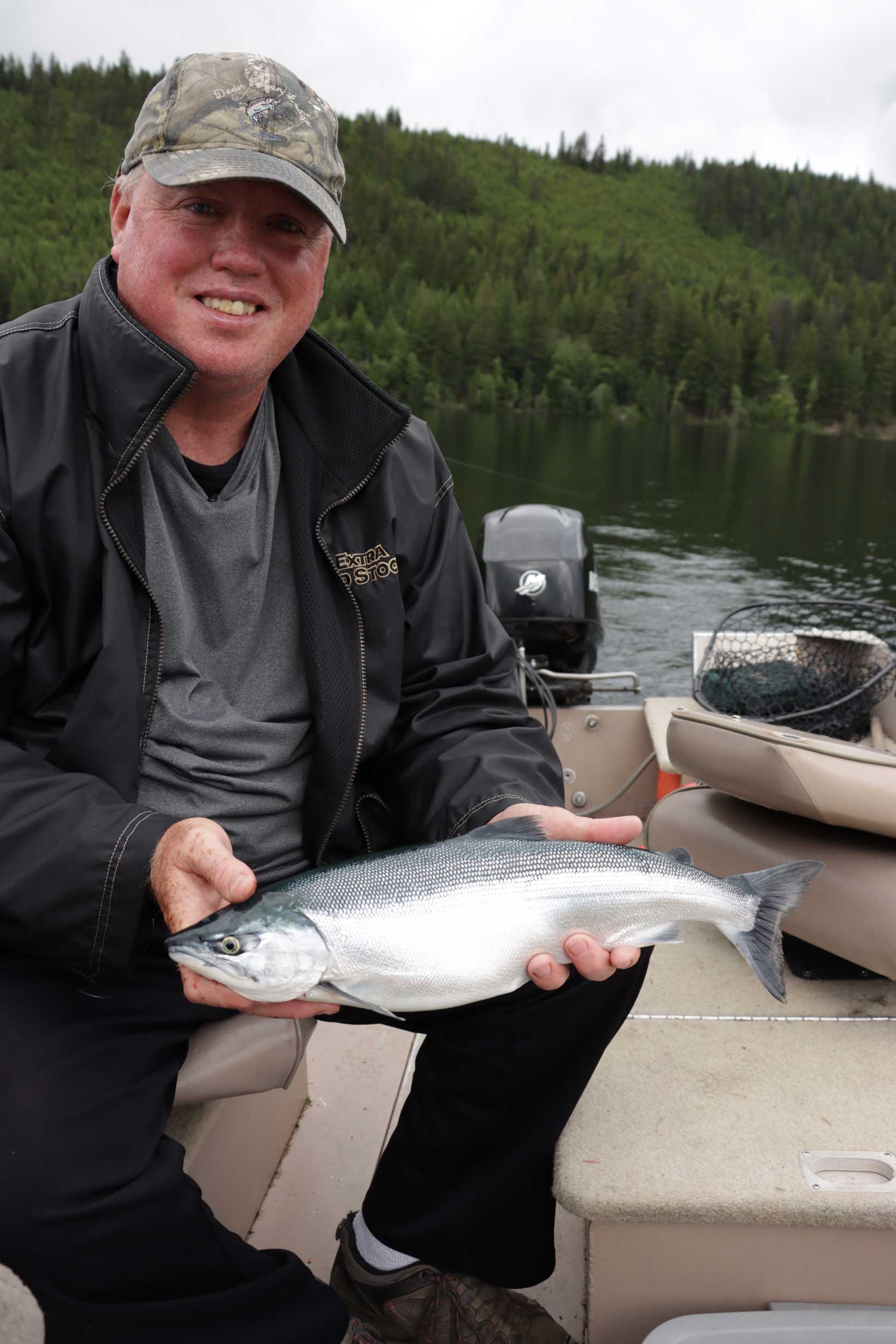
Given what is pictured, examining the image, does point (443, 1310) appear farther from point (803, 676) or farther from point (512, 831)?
point (803, 676)

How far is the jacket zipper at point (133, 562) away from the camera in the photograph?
1929 millimetres

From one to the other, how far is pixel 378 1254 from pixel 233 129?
7.21ft

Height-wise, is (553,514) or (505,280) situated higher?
(505,280)

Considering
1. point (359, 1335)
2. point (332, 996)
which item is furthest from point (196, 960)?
point (359, 1335)

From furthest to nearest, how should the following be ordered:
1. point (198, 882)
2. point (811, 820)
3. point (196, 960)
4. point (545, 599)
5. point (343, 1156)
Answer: point (545, 599) → point (343, 1156) → point (811, 820) → point (198, 882) → point (196, 960)

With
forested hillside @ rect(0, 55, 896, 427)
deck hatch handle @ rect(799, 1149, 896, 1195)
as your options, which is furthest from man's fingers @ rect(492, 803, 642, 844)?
forested hillside @ rect(0, 55, 896, 427)

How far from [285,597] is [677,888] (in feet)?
3.29

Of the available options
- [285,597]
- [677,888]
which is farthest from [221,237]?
[677,888]

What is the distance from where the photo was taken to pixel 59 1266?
150 cm

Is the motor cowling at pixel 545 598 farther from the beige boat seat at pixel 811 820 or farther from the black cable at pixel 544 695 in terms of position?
the beige boat seat at pixel 811 820

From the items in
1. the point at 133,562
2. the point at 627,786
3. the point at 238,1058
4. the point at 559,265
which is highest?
the point at 559,265

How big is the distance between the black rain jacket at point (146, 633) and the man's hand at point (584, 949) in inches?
6.5

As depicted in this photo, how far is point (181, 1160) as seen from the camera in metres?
1.72

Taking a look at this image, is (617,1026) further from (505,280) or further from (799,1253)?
(505,280)
